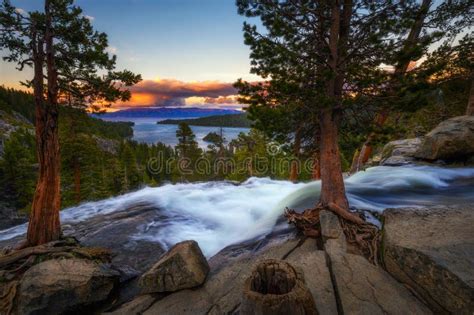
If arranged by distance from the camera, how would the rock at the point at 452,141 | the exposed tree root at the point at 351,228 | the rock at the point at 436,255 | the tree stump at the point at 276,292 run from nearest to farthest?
1. the tree stump at the point at 276,292
2. the rock at the point at 436,255
3. the exposed tree root at the point at 351,228
4. the rock at the point at 452,141

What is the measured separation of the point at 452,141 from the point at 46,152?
66.4 ft

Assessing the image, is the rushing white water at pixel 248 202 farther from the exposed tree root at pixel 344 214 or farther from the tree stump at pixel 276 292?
the tree stump at pixel 276 292

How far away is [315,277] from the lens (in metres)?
5.02

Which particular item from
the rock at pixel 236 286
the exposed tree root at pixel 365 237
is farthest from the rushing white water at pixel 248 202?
the exposed tree root at pixel 365 237

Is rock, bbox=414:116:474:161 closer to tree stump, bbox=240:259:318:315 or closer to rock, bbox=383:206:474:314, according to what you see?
rock, bbox=383:206:474:314

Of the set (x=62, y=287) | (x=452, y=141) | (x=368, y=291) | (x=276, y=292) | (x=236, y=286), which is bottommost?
(x=62, y=287)

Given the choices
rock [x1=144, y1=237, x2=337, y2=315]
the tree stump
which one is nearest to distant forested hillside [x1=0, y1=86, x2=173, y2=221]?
rock [x1=144, y1=237, x2=337, y2=315]

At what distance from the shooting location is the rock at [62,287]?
19.2ft

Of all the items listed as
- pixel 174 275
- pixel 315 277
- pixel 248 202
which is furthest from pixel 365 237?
pixel 248 202

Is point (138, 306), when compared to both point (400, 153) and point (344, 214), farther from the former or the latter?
point (400, 153)

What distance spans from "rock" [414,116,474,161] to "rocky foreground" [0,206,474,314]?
1181 cm

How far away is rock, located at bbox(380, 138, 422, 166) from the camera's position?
1772 centimetres

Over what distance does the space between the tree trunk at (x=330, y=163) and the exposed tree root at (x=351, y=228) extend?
1.44 feet

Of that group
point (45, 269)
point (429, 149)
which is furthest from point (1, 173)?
point (429, 149)
